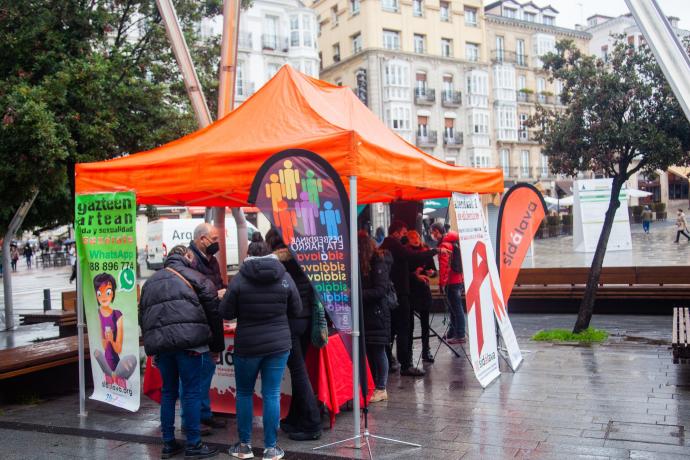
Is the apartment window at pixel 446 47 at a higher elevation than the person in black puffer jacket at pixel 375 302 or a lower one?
higher

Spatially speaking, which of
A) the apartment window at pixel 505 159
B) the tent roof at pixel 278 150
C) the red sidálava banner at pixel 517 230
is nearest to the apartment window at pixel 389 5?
the apartment window at pixel 505 159

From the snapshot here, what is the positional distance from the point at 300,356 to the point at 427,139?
48301 mm

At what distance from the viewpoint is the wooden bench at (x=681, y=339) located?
6.14m

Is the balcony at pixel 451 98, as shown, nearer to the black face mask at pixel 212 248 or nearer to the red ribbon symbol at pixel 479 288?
the red ribbon symbol at pixel 479 288

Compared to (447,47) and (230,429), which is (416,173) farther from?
(447,47)

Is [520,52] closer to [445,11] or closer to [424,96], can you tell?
[445,11]

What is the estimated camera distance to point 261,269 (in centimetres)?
478

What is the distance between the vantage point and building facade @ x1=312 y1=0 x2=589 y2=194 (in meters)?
50.6

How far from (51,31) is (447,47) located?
47.4 meters

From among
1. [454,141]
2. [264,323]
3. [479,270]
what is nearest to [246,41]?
[454,141]

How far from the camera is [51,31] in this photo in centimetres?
1019

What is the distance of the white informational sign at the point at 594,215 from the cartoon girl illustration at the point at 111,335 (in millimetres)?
19910

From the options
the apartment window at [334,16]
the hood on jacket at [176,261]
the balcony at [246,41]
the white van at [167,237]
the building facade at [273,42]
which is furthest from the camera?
the apartment window at [334,16]

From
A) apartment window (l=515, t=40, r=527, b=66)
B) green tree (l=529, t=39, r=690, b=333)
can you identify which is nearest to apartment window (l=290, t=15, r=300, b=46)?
apartment window (l=515, t=40, r=527, b=66)
